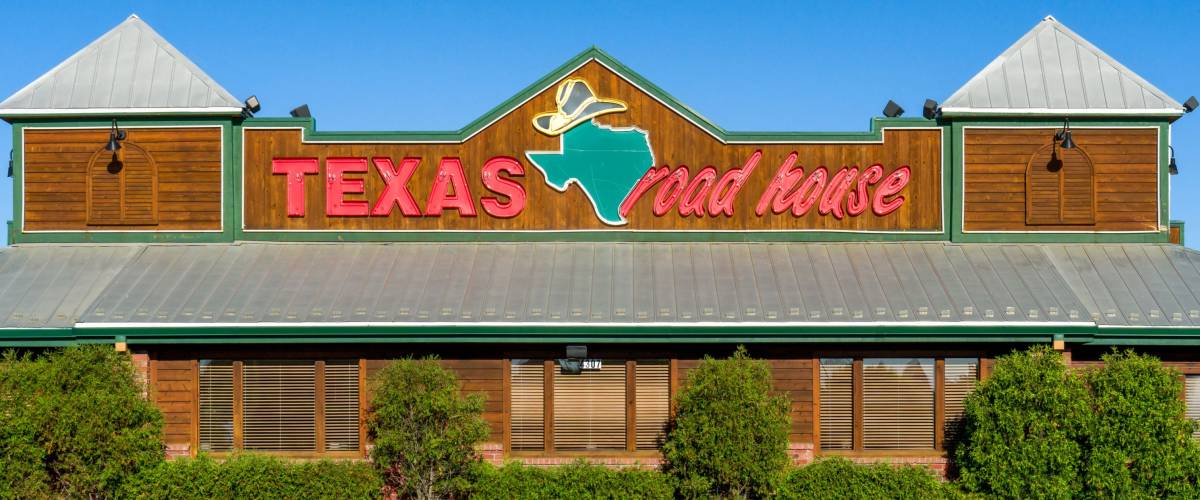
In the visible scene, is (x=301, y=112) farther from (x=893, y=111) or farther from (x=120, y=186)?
(x=893, y=111)

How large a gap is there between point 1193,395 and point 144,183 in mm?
18077

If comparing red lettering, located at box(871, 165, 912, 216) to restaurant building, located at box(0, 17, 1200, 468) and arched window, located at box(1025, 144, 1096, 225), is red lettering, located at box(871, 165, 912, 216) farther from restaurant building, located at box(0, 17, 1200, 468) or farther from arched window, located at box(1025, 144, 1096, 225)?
arched window, located at box(1025, 144, 1096, 225)

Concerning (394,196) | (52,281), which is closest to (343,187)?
(394,196)

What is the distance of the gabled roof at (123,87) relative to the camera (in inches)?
813

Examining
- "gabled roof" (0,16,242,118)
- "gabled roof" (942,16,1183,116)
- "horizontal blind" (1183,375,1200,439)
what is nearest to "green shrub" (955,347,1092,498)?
"horizontal blind" (1183,375,1200,439)

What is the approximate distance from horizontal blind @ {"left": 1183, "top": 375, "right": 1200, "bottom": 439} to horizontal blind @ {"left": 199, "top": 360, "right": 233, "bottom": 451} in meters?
15.3

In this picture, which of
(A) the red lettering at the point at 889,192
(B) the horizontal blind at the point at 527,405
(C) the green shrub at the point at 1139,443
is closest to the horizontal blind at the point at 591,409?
(B) the horizontal blind at the point at 527,405

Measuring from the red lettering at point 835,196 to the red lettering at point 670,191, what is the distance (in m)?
2.44

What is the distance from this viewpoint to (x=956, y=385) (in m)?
18.6

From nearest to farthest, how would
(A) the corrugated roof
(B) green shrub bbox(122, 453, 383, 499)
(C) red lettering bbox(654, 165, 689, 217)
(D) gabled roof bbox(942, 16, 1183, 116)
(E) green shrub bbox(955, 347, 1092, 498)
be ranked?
(E) green shrub bbox(955, 347, 1092, 498) < (B) green shrub bbox(122, 453, 383, 499) < (A) the corrugated roof < (C) red lettering bbox(654, 165, 689, 217) < (D) gabled roof bbox(942, 16, 1183, 116)

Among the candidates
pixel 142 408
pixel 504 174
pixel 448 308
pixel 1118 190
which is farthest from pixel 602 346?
pixel 1118 190

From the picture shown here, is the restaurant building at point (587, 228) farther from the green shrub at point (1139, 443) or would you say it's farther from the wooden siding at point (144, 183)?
the green shrub at point (1139, 443)

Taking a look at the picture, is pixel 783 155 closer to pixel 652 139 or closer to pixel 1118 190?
pixel 652 139

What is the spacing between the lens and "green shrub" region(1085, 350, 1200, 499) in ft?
54.5
